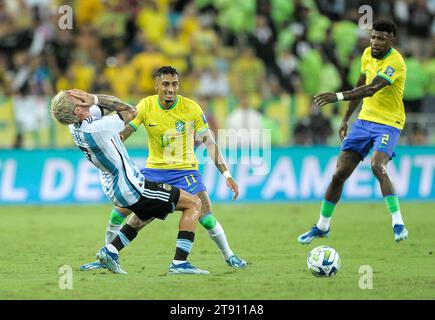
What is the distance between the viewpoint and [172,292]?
30.1 feet

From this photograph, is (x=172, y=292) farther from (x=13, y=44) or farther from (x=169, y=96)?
(x=13, y=44)

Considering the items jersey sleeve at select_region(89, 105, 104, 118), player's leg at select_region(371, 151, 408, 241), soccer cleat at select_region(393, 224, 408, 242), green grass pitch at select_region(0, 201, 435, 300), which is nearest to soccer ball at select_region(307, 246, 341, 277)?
green grass pitch at select_region(0, 201, 435, 300)

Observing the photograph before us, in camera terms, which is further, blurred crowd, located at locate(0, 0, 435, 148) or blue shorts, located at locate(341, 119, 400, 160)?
blurred crowd, located at locate(0, 0, 435, 148)

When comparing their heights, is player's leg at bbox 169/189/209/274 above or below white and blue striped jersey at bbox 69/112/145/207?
below

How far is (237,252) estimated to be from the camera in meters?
12.6

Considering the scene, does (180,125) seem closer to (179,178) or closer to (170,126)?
(170,126)

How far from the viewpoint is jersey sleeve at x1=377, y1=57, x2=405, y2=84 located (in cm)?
1220

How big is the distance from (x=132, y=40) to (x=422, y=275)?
13.2 meters

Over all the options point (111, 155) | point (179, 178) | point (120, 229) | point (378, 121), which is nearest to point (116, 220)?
point (120, 229)

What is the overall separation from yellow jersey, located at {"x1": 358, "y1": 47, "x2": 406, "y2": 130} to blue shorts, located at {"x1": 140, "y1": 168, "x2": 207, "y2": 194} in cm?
279

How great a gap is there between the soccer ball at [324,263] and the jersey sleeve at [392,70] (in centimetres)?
281

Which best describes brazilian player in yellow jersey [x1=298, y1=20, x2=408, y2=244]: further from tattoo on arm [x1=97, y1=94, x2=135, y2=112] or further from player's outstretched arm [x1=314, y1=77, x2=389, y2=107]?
tattoo on arm [x1=97, y1=94, x2=135, y2=112]

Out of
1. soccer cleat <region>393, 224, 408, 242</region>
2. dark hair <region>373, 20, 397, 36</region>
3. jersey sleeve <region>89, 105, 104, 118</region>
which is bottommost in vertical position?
soccer cleat <region>393, 224, 408, 242</region>
